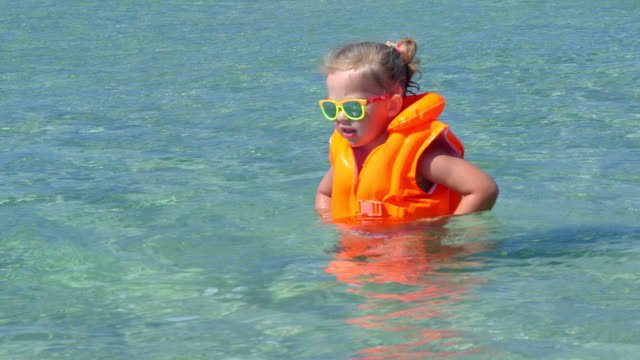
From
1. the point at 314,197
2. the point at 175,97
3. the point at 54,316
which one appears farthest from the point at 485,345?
the point at 175,97

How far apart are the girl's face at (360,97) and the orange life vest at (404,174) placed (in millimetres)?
59

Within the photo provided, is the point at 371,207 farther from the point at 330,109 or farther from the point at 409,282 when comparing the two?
the point at 409,282

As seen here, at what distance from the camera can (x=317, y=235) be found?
17.1ft

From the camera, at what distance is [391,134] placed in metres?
4.95

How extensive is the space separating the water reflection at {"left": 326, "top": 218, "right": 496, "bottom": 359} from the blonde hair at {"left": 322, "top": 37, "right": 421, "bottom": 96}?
2.12 feet

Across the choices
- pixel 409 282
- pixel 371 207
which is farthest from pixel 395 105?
pixel 409 282

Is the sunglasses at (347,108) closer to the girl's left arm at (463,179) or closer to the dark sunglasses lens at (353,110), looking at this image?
the dark sunglasses lens at (353,110)

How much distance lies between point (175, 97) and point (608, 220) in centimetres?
416

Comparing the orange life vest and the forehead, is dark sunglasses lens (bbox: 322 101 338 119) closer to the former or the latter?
the forehead

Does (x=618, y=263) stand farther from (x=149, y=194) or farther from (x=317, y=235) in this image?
(x=149, y=194)

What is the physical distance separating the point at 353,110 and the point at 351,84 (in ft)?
0.39

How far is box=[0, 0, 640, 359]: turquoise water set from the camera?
3.93 meters

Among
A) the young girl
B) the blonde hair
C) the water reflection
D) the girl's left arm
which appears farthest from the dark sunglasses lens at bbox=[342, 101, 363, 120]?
the water reflection

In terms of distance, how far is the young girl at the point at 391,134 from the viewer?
489cm
